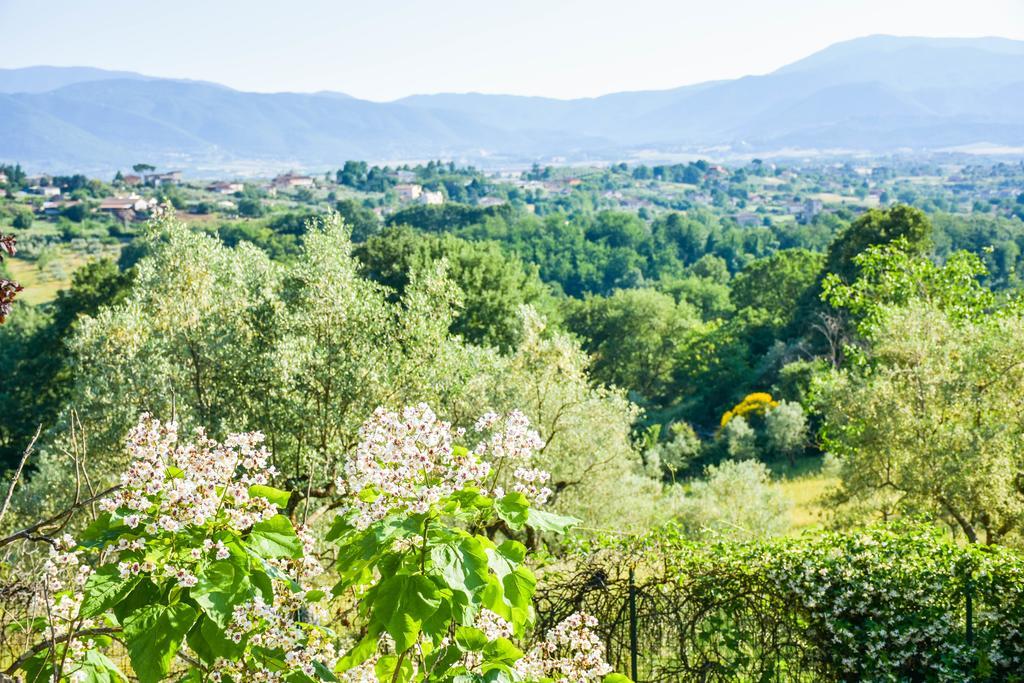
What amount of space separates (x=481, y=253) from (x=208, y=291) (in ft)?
76.7

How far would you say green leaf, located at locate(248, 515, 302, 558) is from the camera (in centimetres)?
399

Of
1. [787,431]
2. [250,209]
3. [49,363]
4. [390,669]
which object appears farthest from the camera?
[250,209]

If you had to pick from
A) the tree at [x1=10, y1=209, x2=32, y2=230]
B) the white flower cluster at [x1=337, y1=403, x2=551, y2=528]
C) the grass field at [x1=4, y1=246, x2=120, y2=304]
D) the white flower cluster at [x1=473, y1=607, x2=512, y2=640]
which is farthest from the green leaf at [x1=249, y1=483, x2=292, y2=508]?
the tree at [x1=10, y1=209, x2=32, y2=230]

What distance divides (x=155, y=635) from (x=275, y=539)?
667 millimetres

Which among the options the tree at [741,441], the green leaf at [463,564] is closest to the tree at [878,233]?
the tree at [741,441]

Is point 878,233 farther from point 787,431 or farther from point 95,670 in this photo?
point 95,670

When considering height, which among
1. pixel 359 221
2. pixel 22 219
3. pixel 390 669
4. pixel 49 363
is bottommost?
pixel 49 363

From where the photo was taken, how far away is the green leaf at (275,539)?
399 centimetres

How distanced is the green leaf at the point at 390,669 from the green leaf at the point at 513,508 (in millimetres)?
1269

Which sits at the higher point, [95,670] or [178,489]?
[178,489]

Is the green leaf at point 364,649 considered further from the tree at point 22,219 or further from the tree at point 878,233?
the tree at point 22,219

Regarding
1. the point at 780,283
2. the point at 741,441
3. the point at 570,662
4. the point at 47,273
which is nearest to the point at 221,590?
the point at 570,662

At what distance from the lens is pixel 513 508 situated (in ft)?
14.0

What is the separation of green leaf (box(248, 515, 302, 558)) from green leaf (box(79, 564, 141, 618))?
56cm
